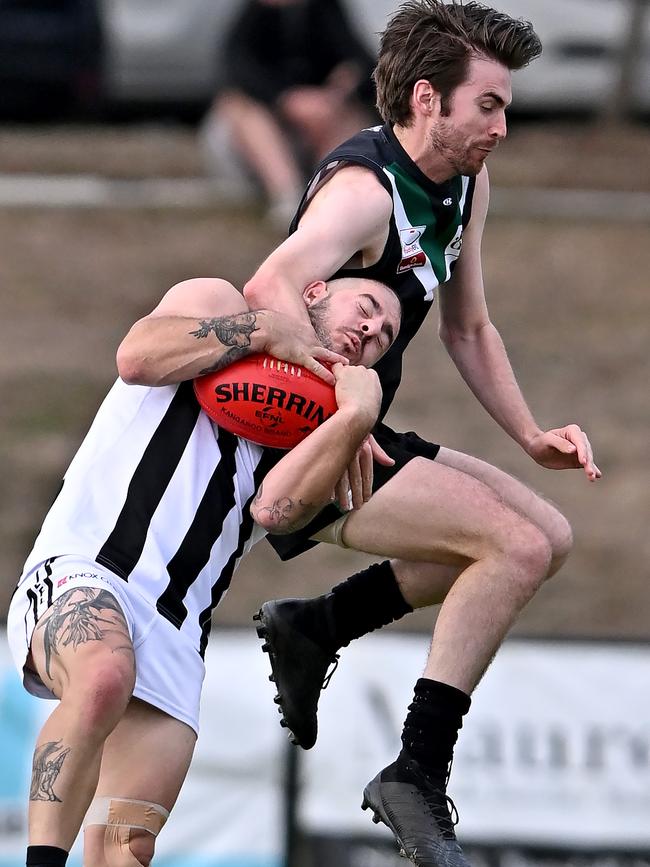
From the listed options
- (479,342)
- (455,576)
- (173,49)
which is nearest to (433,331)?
(173,49)

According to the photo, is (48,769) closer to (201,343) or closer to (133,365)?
(133,365)

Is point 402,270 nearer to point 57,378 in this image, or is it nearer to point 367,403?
point 367,403

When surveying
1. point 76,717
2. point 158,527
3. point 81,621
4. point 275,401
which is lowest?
point 76,717

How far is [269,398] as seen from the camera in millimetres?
4734

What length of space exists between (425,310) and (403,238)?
31cm

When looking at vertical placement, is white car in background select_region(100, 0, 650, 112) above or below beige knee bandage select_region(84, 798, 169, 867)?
below

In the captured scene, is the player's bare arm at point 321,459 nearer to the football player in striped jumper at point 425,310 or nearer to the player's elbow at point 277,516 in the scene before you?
the player's elbow at point 277,516

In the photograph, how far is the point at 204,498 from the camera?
4.93 meters

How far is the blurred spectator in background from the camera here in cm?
1372

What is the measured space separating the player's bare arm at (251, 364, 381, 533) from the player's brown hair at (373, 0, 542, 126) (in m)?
0.84

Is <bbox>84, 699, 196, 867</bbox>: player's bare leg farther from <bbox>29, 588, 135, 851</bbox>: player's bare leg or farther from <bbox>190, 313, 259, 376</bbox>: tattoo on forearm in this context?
<bbox>190, 313, 259, 376</bbox>: tattoo on forearm

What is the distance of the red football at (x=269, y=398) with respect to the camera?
15.5ft

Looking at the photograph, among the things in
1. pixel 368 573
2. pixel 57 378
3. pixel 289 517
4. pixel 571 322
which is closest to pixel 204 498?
pixel 289 517

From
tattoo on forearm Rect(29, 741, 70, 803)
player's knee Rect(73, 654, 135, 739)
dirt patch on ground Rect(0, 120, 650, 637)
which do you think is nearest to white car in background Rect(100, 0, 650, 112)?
dirt patch on ground Rect(0, 120, 650, 637)
